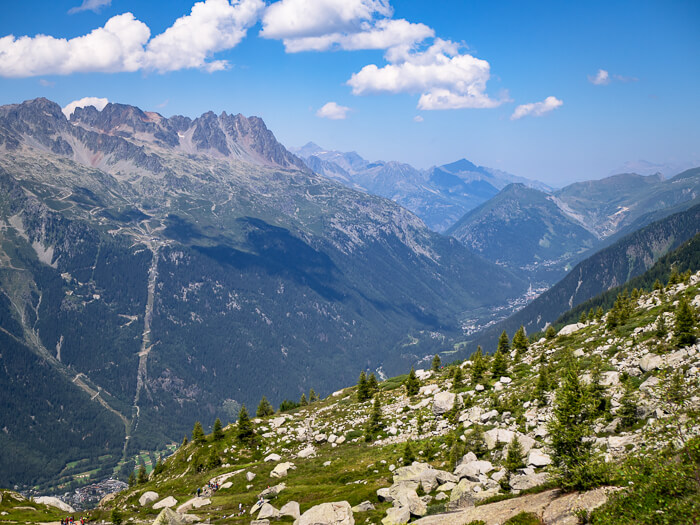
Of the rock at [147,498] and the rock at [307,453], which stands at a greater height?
the rock at [147,498]

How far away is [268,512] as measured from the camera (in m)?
51.7

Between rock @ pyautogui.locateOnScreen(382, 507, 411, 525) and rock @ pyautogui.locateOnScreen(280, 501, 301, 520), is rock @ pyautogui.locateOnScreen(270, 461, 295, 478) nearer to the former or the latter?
rock @ pyautogui.locateOnScreen(280, 501, 301, 520)

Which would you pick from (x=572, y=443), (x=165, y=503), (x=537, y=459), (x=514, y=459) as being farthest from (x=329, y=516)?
(x=165, y=503)

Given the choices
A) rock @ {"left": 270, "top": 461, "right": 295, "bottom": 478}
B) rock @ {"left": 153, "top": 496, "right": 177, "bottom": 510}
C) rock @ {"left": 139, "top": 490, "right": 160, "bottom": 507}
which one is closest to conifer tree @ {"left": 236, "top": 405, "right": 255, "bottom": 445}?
rock @ {"left": 270, "top": 461, "right": 295, "bottom": 478}

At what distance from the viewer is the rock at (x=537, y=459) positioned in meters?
42.7

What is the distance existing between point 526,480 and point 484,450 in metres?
14.1

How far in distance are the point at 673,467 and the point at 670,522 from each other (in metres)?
3.09

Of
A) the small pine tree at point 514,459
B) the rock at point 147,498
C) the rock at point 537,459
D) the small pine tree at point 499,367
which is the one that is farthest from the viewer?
the small pine tree at point 499,367

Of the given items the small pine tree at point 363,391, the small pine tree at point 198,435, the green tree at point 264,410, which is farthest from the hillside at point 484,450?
the green tree at point 264,410

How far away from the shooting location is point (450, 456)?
53.4m

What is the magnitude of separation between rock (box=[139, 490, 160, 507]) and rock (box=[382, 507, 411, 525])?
50.0m

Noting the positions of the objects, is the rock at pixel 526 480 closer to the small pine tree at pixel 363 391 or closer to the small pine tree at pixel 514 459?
the small pine tree at pixel 514 459

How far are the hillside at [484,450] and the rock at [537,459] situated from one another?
5.2 inches

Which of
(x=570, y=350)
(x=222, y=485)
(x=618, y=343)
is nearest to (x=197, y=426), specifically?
(x=222, y=485)
